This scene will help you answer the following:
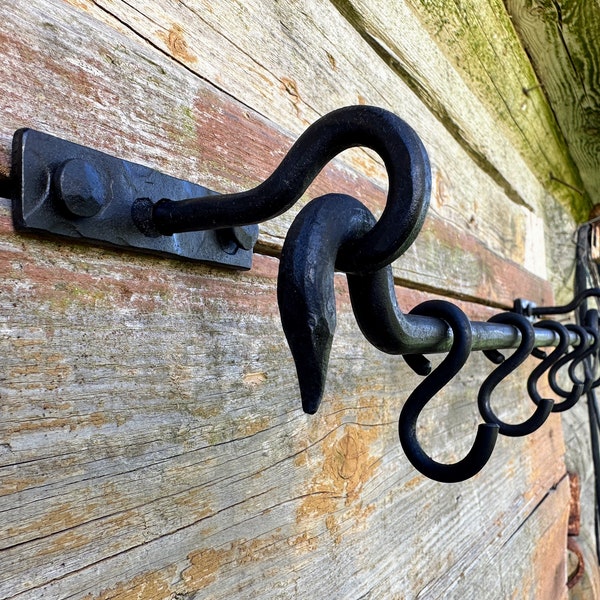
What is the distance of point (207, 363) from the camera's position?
0.39 m

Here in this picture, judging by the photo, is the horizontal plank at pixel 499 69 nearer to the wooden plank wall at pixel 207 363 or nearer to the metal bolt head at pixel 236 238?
the wooden plank wall at pixel 207 363

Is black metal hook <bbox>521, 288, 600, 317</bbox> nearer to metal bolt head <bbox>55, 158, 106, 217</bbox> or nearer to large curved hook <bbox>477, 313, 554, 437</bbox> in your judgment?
large curved hook <bbox>477, 313, 554, 437</bbox>

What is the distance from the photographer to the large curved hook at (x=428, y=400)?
1.11 ft

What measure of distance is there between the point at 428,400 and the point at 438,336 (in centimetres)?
4

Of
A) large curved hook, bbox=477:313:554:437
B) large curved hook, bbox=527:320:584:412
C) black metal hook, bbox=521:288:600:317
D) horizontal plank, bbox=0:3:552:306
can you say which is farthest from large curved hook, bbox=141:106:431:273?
black metal hook, bbox=521:288:600:317

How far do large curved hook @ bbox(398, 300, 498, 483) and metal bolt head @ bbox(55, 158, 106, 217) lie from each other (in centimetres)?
22

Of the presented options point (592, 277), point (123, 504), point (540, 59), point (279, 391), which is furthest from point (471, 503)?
point (592, 277)

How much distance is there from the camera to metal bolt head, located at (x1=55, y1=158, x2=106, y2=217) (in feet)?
0.94

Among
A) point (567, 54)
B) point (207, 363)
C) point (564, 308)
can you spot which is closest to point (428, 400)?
point (207, 363)

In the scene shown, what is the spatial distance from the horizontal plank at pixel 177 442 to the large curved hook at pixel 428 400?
0.41 ft

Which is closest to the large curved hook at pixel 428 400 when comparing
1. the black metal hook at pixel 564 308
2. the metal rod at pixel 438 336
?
the metal rod at pixel 438 336

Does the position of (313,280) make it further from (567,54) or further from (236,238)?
(567,54)

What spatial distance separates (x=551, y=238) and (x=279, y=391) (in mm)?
1307

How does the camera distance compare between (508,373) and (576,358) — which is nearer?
(508,373)
